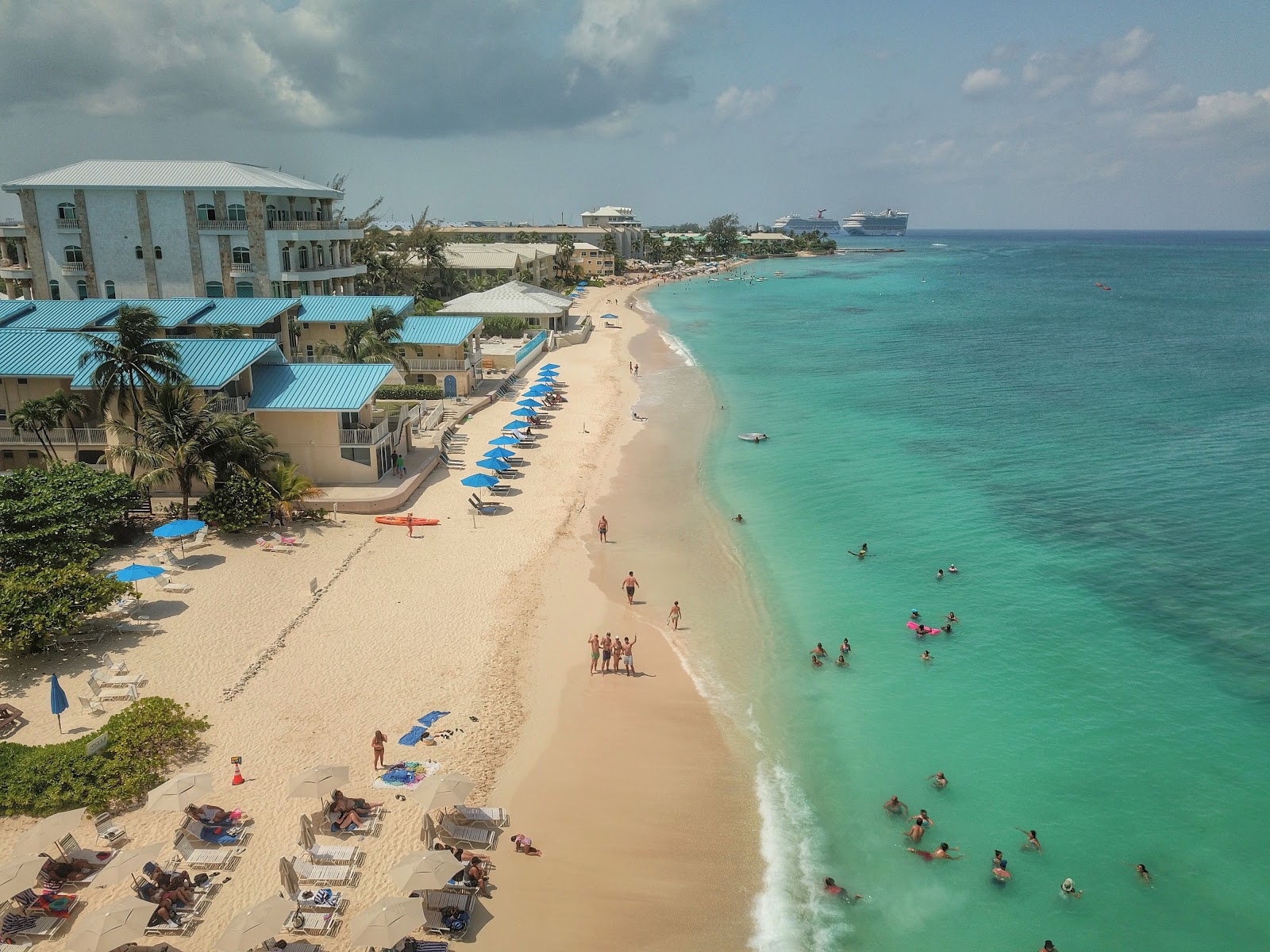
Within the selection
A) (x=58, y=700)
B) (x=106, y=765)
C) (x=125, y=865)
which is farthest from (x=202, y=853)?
(x=58, y=700)

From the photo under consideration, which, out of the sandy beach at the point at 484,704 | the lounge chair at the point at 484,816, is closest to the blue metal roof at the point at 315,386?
the sandy beach at the point at 484,704

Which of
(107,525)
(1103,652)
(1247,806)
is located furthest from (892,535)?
(107,525)

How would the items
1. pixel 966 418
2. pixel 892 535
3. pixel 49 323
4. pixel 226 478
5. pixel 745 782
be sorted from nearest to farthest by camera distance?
1. pixel 745 782
2. pixel 226 478
3. pixel 892 535
4. pixel 49 323
5. pixel 966 418

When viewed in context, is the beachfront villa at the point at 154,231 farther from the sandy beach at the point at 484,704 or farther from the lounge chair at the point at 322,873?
the lounge chair at the point at 322,873

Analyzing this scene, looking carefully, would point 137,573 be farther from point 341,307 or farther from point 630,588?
point 341,307

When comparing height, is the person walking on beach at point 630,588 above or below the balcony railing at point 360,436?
below

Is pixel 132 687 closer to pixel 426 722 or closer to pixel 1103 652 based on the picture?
pixel 426 722

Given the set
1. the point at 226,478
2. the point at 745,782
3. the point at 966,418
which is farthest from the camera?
the point at 966,418
